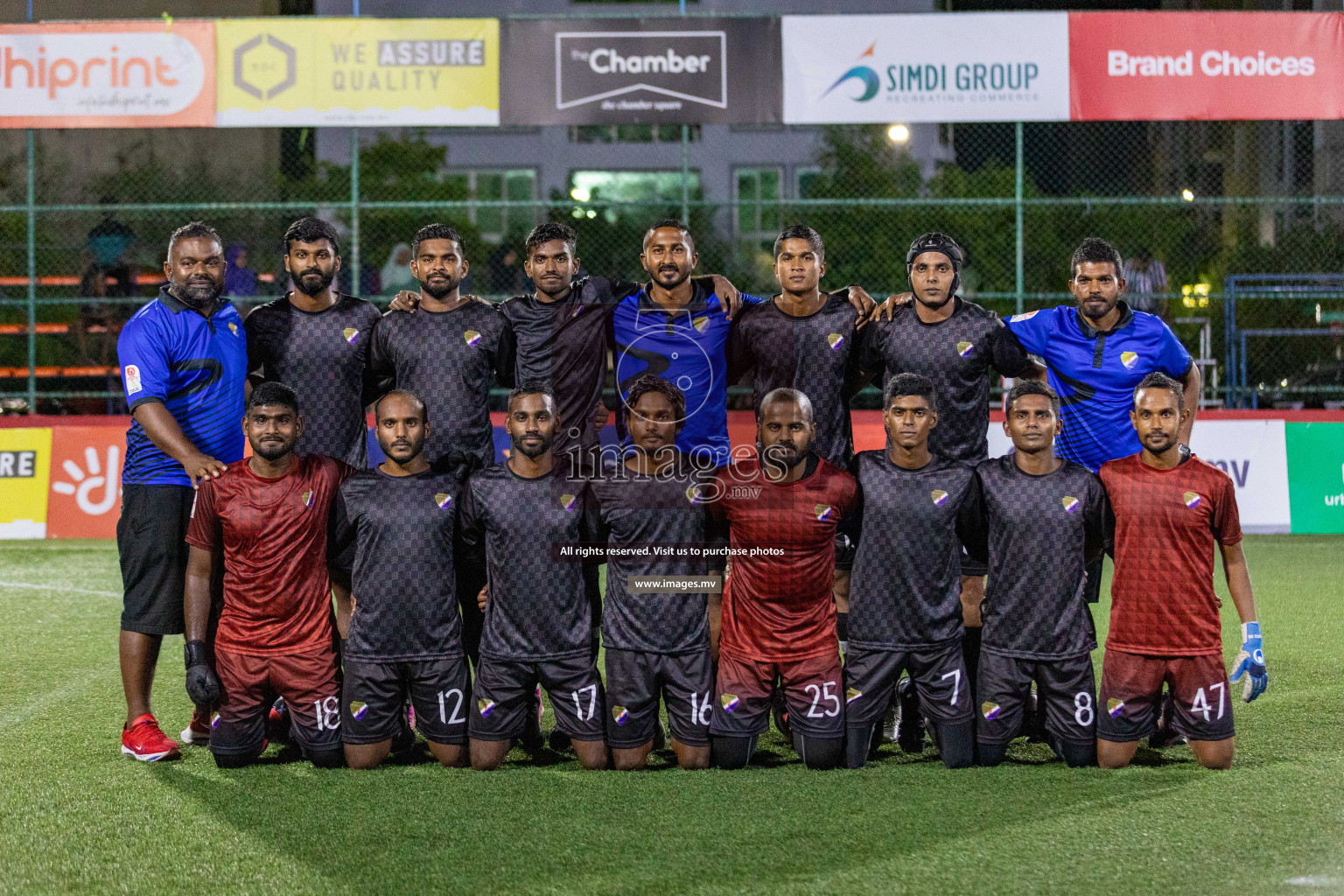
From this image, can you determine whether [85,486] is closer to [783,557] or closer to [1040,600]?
[783,557]

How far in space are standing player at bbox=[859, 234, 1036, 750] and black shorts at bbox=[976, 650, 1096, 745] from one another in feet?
2.11

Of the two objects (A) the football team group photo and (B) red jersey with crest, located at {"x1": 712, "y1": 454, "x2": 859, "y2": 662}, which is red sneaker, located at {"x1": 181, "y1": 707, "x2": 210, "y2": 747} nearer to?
(A) the football team group photo

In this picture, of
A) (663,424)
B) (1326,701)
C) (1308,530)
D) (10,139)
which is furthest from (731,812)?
(10,139)

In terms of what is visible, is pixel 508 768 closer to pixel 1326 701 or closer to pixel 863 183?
pixel 1326 701

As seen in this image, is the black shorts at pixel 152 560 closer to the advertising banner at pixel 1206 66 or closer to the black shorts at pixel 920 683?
the black shorts at pixel 920 683

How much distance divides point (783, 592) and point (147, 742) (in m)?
2.44

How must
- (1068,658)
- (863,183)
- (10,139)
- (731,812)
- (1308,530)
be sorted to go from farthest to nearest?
(10,139), (863,183), (1308,530), (1068,658), (731,812)

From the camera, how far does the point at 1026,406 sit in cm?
470

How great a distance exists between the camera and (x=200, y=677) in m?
4.64

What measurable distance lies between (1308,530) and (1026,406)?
7.88m

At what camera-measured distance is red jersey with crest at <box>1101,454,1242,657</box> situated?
15.3 feet

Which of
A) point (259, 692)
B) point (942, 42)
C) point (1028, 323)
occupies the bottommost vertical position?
point (259, 692)

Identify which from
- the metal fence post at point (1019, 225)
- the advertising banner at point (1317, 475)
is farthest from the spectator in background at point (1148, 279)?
the advertising banner at point (1317, 475)

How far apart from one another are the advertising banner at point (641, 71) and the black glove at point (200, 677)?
8335mm
